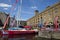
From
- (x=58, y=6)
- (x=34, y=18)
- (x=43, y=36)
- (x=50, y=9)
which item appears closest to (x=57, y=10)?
(x=58, y=6)

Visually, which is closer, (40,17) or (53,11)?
(53,11)

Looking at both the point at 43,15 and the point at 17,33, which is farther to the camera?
the point at 43,15

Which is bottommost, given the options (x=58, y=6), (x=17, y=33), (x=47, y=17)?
(x=17, y=33)

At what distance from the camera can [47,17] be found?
3907 inches

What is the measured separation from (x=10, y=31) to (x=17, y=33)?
9.53 ft

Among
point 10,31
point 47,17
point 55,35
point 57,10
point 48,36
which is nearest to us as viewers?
point 55,35

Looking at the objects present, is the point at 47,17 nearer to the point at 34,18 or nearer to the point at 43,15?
the point at 43,15

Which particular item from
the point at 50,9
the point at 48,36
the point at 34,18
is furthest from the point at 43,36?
the point at 34,18

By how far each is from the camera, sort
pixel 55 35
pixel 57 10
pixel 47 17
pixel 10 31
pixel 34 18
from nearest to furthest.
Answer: pixel 55 35, pixel 10 31, pixel 57 10, pixel 47 17, pixel 34 18

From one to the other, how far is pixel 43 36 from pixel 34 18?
8541 cm

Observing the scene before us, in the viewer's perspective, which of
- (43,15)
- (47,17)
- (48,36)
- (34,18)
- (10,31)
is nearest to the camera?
(48,36)

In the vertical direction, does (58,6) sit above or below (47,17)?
above

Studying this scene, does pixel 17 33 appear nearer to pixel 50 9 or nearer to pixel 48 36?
pixel 48 36

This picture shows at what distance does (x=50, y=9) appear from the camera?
101812mm
